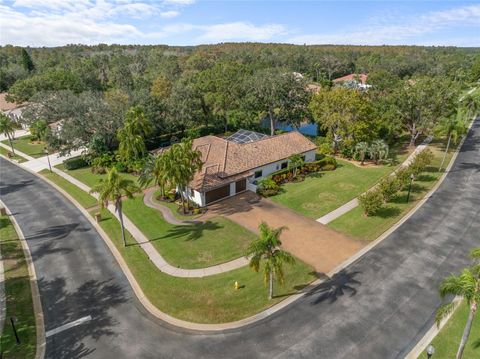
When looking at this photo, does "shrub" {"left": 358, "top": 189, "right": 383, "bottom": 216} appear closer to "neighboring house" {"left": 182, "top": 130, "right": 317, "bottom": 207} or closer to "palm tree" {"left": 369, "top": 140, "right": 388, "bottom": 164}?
"neighboring house" {"left": 182, "top": 130, "right": 317, "bottom": 207}

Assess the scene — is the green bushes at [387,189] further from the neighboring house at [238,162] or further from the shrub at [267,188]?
the neighboring house at [238,162]

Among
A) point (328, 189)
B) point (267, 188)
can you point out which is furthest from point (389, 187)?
point (267, 188)

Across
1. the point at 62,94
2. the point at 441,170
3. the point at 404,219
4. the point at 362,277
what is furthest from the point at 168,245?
the point at 62,94

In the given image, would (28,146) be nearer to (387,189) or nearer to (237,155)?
(237,155)

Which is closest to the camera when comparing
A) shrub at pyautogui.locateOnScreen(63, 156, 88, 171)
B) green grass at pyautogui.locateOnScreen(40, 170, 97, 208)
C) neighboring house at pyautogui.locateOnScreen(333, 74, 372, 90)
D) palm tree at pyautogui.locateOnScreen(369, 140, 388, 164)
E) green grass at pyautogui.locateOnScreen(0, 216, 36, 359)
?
green grass at pyautogui.locateOnScreen(0, 216, 36, 359)

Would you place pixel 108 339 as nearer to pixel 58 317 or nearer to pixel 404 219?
Result: pixel 58 317

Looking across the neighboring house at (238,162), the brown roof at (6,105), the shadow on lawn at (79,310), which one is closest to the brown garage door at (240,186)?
the neighboring house at (238,162)

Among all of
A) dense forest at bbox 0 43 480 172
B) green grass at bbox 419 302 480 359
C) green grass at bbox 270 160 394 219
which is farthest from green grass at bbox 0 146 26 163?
green grass at bbox 419 302 480 359
